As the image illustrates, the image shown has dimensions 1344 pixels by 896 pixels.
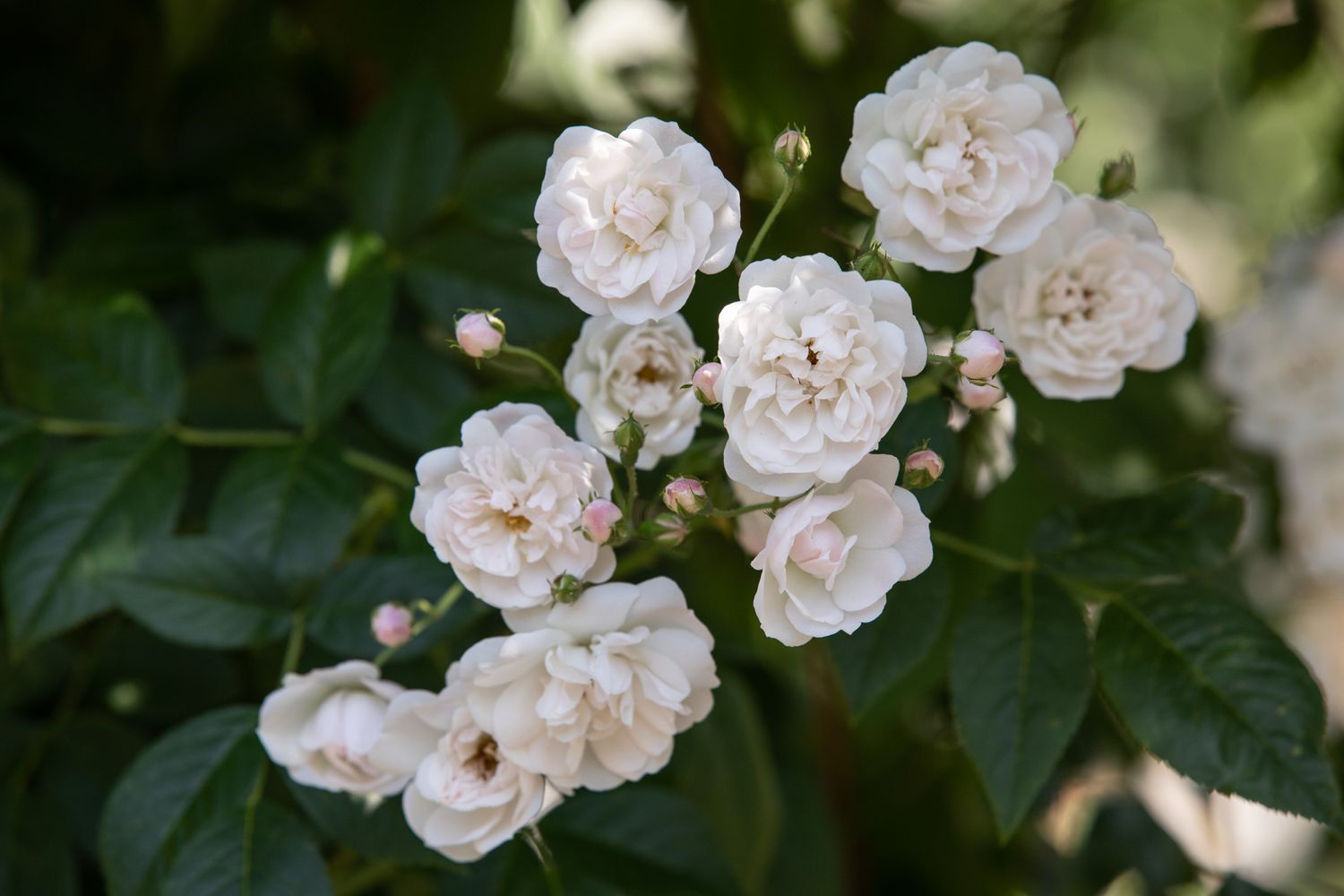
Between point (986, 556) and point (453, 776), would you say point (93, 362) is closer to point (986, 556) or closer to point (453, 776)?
point (453, 776)

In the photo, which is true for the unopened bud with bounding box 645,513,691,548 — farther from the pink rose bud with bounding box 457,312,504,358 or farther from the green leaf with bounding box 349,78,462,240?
the green leaf with bounding box 349,78,462,240

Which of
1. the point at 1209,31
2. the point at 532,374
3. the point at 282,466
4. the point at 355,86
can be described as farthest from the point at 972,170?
the point at 1209,31

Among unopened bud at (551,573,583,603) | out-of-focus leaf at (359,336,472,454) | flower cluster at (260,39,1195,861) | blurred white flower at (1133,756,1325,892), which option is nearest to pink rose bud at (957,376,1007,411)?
flower cluster at (260,39,1195,861)

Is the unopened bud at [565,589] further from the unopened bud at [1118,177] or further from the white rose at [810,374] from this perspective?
the unopened bud at [1118,177]

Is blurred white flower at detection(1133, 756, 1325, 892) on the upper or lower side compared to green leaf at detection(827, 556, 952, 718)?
lower

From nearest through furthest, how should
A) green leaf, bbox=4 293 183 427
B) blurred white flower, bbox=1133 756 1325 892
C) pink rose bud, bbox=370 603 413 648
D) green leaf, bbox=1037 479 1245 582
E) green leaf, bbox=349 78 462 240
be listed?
pink rose bud, bbox=370 603 413 648 < green leaf, bbox=1037 479 1245 582 < green leaf, bbox=4 293 183 427 < green leaf, bbox=349 78 462 240 < blurred white flower, bbox=1133 756 1325 892

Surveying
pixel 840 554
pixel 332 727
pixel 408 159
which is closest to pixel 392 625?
pixel 332 727

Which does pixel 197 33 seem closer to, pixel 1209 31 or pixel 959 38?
pixel 959 38
